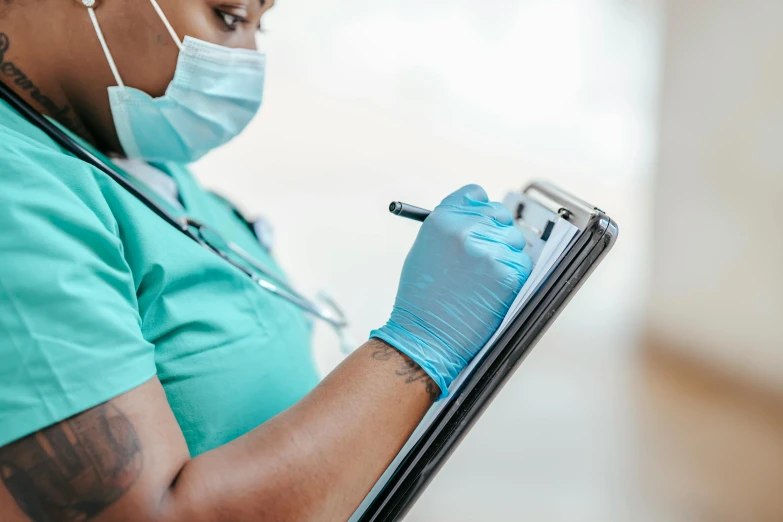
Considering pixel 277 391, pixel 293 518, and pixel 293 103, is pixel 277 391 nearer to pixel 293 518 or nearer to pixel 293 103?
pixel 293 518

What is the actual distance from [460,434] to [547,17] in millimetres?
1389

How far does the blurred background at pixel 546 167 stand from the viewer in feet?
5.18

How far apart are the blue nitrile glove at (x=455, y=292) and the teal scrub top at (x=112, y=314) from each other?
214 millimetres

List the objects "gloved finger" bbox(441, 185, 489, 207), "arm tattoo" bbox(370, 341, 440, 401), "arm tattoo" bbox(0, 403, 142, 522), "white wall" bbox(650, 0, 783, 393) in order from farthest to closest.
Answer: "white wall" bbox(650, 0, 783, 393) → "gloved finger" bbox(441, 185, 489, 207) → "arm tattoo" bbox(370, 341, 440, 401) → "arm tattoo" bbox(0, 403, 142, 522)

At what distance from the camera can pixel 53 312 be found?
486 millimetres

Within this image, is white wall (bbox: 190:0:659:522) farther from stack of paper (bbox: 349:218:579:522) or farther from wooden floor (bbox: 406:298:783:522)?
stack of paper (bbox: 349:218:579:522)

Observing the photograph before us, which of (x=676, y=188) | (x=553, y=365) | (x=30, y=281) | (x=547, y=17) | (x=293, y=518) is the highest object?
(x=547, y=17)

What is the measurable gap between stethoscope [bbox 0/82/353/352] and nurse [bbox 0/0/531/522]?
0.6 inches

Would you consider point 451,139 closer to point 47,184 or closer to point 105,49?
point 105,49

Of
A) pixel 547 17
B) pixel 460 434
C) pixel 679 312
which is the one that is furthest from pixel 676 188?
pixel 460 434

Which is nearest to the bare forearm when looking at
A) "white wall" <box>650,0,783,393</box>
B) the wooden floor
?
the wooden floor

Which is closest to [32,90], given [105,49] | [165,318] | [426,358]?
[105,49]

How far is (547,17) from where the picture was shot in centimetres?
159

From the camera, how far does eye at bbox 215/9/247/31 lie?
0.75 m
